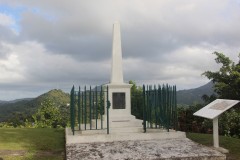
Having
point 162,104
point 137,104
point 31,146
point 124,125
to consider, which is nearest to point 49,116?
point 137,104

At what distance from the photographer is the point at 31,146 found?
10367 millimetres

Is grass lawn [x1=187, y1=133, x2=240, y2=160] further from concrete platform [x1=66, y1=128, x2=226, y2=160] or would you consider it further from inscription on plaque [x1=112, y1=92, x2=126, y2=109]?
inscription on plaque [x1=112, y1=92, x2=126, y2=109]

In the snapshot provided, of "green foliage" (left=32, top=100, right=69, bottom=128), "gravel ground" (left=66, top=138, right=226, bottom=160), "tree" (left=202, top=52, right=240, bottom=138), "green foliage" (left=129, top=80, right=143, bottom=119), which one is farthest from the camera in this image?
"green foliage" (left=32, top=100, right=69, bottom=128)

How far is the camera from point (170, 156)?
330 inches

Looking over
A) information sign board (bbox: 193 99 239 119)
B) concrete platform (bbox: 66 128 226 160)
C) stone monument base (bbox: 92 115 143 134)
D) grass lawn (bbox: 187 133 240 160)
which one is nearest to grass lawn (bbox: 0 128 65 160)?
concrete platform (bbox: 66 128 226 160)

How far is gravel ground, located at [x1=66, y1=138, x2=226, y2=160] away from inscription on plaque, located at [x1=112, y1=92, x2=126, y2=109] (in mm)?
2343

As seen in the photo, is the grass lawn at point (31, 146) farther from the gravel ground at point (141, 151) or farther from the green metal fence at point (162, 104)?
the green metal fence at point (162, 104)

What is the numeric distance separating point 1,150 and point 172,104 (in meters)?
6.42

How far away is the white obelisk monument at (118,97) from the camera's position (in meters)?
11.9

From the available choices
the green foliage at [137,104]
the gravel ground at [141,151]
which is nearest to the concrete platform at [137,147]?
the gravel ground at [141,151]

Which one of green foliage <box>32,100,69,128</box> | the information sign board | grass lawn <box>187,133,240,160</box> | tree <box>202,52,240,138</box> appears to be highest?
tree <box>202,52,240,138</box>

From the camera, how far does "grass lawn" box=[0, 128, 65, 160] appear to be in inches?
356

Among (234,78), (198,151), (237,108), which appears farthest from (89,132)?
(234,78)

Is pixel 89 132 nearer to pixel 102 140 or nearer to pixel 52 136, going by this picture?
pixel 102 140
